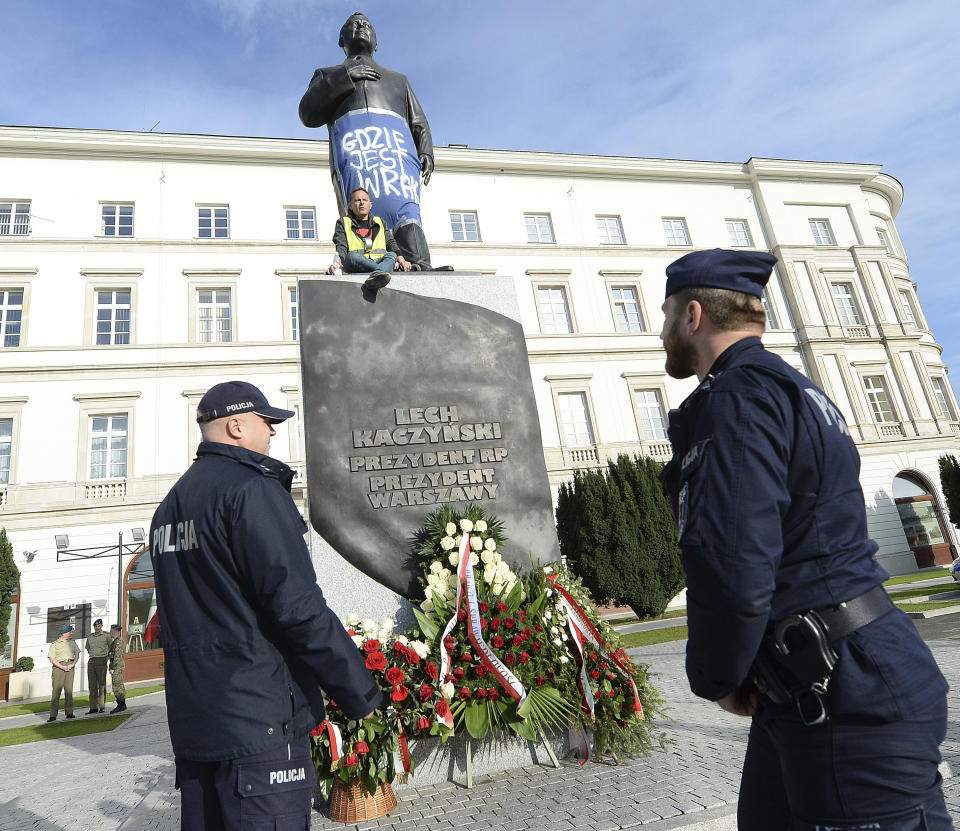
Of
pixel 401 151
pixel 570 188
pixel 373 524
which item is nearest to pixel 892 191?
pixel 570 188

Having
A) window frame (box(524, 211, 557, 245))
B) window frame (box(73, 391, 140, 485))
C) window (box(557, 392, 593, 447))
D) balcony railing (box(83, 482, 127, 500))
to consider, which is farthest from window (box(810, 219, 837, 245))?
balcony railing (box(83, 482, 127, 500))

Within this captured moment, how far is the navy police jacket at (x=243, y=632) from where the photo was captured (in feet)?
6.28

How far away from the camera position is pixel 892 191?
3306cm

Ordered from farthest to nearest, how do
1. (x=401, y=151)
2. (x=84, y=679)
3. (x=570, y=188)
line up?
(x=570, y=188), (x=84, y=679), (x=401, y=151)

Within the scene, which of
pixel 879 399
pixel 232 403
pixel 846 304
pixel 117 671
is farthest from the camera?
pixel 846 304

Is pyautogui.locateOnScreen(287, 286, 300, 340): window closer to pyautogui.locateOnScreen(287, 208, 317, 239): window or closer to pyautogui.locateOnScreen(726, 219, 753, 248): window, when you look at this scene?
pyautogui.locateOnScreen(287, 208, 317, 239): window

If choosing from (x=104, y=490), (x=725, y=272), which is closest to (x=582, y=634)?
(x=725, y=272)

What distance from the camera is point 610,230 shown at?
28859 mm

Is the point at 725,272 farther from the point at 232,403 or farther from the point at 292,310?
the point at 292,310

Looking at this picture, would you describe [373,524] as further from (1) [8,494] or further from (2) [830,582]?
(1) [8,494]

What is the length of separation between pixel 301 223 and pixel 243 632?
82.9ft

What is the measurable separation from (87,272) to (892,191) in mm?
37053

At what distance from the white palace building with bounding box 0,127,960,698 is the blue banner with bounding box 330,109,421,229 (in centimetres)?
1313

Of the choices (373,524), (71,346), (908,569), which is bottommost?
(908,569)
